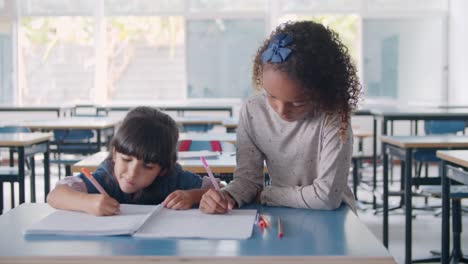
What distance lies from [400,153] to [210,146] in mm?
1163

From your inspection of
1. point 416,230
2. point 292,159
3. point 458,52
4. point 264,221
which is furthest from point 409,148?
point 458,52

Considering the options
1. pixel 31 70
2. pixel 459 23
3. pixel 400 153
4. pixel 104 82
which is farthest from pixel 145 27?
pixel 400 153

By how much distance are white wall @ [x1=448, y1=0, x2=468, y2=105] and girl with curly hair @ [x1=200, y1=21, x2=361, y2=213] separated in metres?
6.44

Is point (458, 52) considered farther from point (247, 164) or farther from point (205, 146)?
point (247, 164)

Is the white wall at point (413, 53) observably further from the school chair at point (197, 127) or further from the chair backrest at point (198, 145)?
the chair backrest at point (198, 145)

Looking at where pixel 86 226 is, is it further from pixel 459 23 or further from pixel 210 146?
pixel 459 23

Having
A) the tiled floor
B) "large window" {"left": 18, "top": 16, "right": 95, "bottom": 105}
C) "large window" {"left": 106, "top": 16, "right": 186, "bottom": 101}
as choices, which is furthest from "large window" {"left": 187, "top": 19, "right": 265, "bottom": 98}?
the tiled floor

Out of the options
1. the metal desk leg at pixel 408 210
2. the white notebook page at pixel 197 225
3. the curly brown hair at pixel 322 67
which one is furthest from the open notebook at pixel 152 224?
the metal desk leg at pixel 408 210

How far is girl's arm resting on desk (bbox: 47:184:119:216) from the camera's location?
134cm

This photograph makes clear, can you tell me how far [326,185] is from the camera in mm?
1503

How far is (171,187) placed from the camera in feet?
5.60

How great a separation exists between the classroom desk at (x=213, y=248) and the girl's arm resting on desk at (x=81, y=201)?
131 millimetres

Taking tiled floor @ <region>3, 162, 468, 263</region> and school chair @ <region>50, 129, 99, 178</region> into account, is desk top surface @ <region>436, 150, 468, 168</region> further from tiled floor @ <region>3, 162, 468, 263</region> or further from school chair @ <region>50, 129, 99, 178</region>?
school chair @ <region>50, 129, 99, 178</region>

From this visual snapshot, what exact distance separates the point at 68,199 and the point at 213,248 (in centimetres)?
47
